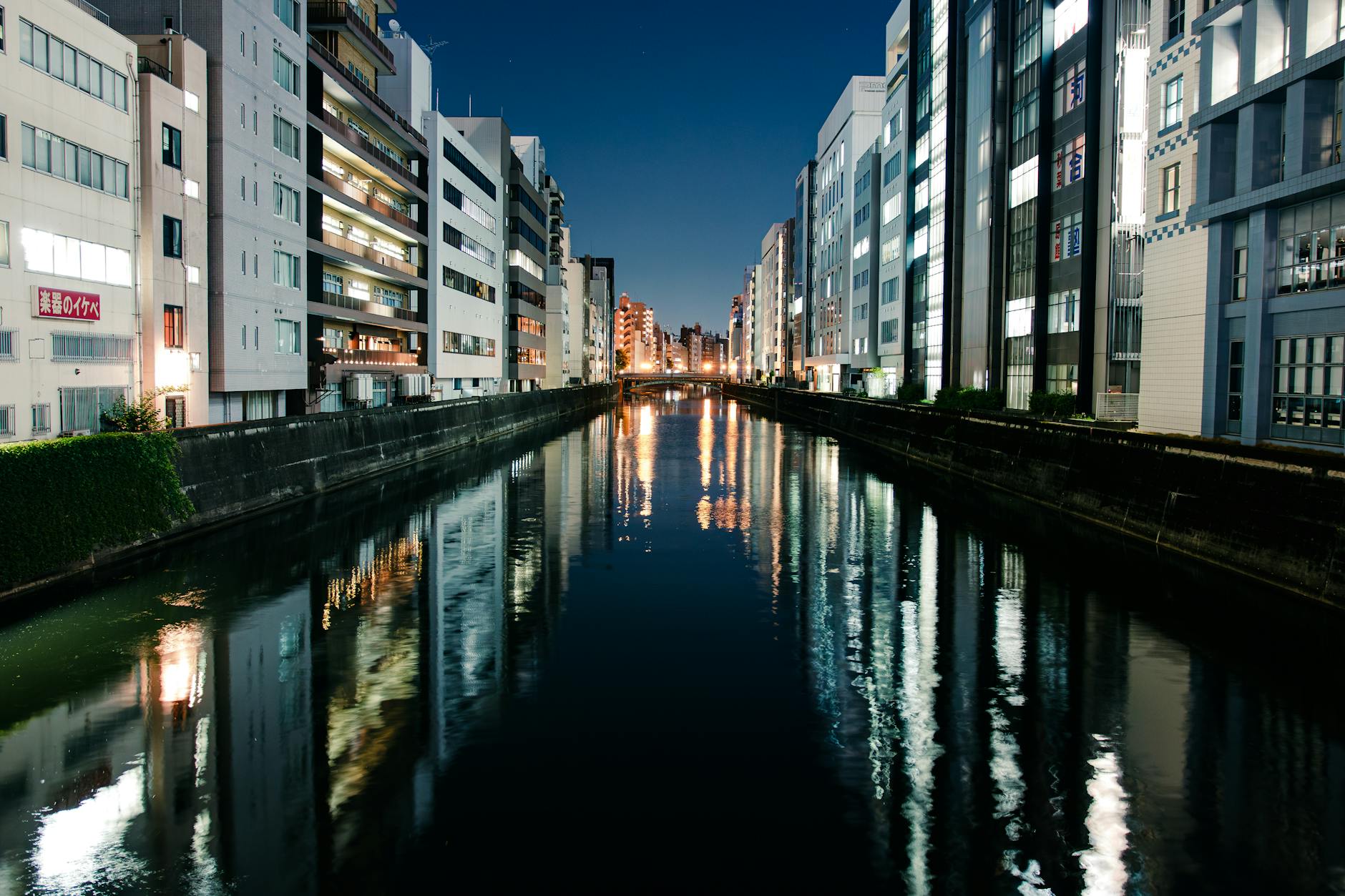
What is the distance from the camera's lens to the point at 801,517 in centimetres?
2528

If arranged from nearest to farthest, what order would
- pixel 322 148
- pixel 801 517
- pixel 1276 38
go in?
pixel 801 517 < pixel 1276 38 < pixel 322 148

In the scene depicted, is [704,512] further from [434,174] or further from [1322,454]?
[434,174]

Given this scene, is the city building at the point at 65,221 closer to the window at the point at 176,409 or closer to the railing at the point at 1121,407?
the window at the point at 176,409

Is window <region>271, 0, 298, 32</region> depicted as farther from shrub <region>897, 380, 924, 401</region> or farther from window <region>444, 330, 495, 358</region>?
shrub <region>897, 380, 924, 401</region>

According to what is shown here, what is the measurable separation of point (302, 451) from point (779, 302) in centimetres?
15330

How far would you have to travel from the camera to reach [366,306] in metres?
58.3

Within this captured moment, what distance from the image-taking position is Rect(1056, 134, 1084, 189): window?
48750mm

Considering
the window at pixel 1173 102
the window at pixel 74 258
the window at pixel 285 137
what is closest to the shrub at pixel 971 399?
the window at pixel 1173 102

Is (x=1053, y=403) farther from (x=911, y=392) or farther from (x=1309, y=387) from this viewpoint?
(x=911, y=392)

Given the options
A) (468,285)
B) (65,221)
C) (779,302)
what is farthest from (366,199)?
(779,302)

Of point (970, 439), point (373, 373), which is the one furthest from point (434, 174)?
point (970, 439)

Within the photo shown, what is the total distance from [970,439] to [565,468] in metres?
15.6

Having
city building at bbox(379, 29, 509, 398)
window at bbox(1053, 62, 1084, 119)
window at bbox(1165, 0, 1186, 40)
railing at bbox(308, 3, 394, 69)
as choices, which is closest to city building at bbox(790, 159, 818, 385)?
city building at bbox(379, 29, 509, 398)

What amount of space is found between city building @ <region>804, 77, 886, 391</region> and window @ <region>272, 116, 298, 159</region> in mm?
61030
